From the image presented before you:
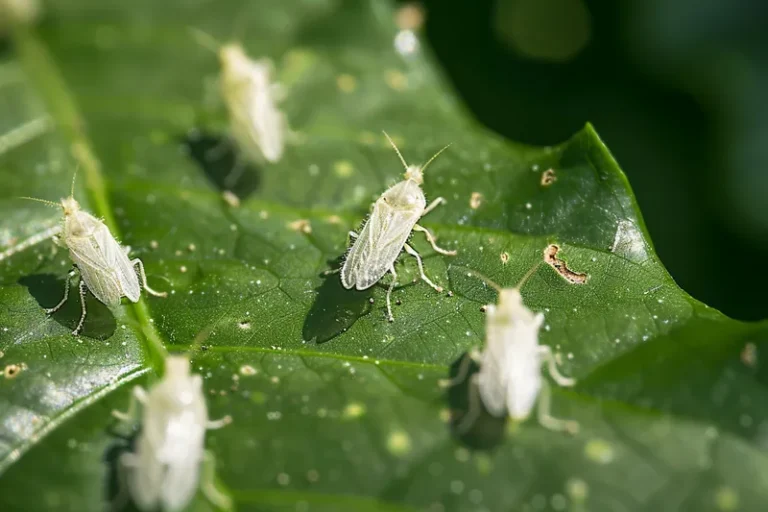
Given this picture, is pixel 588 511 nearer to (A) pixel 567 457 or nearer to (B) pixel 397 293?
(A) pixel 567 457

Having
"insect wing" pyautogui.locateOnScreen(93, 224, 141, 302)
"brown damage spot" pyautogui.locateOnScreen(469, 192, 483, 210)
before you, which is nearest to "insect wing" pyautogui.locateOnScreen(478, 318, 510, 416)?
"brown damage spot" pyautogui.locateOnScreen(469, 192, 483, 210)

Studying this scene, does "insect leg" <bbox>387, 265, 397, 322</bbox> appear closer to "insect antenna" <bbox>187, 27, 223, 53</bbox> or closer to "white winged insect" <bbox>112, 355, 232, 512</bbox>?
"white winged insect" <bbox>112, 355, 232, 512</bbox>

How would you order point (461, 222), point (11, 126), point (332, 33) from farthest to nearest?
1. point (332, 33)
2. point (11, 126)
3. point (461, 222)

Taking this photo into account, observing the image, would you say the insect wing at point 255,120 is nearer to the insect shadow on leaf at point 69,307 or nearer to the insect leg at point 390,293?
the insect leg at point 390,293

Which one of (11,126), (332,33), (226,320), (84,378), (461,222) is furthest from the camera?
(332,33)

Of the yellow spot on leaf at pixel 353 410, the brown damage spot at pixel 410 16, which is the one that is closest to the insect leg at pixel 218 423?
the yellow spot on leaf at pixel 353 410

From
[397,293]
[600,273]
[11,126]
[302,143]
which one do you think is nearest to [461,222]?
[397,293]
